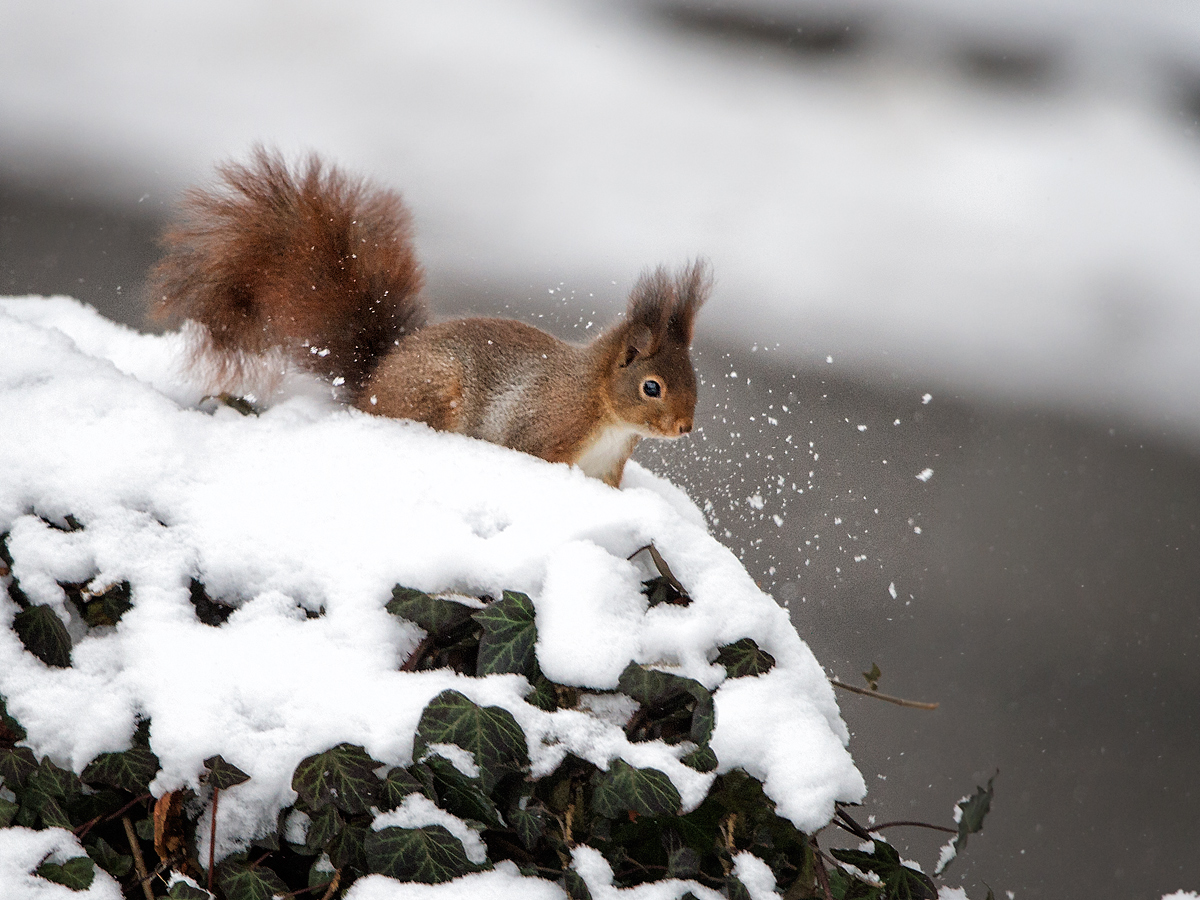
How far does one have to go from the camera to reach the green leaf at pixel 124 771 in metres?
0.47

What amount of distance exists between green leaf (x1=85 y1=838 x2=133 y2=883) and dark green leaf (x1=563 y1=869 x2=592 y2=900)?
9.1 inches

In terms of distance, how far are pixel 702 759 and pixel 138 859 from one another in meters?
0.30

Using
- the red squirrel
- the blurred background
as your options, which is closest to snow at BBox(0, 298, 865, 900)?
the red squirrel

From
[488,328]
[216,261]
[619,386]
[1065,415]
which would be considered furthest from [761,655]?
[1065,415]

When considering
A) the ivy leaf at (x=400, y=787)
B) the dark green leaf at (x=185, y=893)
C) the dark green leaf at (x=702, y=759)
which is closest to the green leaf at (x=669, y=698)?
the dark green leaf at (x=702, y=759)

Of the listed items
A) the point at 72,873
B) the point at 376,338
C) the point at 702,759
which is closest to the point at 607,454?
the point at 376,338

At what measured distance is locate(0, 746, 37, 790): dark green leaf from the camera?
0.46 m

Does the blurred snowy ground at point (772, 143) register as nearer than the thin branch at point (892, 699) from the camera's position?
No

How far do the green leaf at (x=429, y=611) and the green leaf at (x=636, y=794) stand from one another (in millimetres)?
129

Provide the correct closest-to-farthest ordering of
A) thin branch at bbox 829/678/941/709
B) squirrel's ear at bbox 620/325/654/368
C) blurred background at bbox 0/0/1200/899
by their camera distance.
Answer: thin branch at bbox 829/678/941/709
squirrel's ear at bbox 620/325/654/368
blurred background at bbox 0/0/1200/899

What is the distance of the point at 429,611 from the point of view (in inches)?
20.7

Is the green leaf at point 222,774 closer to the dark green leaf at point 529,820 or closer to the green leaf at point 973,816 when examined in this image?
the dark green leaf at point 529,820

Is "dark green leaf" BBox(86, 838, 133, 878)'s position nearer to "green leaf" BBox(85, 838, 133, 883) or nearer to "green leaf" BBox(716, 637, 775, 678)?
"green leaf" BBox(85, 838, 133, 883)

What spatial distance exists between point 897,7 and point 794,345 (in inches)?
19.9
